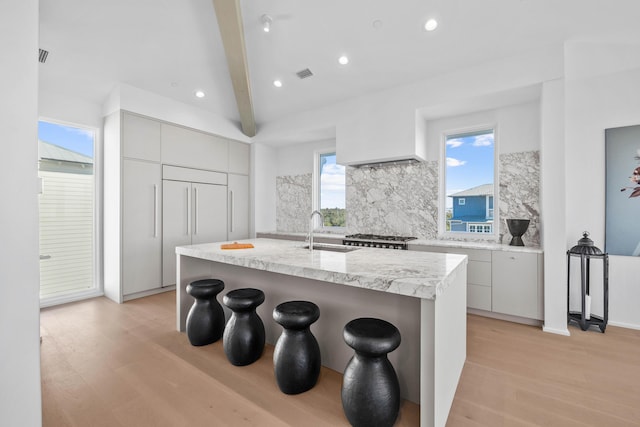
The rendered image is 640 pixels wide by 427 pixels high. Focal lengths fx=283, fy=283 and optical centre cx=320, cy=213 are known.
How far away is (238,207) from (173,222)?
1.20m

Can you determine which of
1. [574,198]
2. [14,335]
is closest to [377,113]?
[574,198]

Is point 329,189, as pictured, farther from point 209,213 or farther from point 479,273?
point 479,273

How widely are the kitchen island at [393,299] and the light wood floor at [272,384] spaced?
0.22m

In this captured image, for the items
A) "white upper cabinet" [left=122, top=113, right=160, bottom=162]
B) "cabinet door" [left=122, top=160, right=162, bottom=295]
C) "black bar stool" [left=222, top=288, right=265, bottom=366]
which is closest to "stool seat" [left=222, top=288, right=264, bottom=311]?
"black bar stool" [left=222, top=288, right=265, bottom=366]

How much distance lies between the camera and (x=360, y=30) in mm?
2949

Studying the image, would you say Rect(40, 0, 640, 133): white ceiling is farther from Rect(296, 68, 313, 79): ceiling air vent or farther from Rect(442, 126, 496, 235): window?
Rect(442, 126, 496, 235): window

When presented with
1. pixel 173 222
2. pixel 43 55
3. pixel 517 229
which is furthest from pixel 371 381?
pixel 43 55

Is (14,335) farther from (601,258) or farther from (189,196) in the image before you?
Result: (601,258)

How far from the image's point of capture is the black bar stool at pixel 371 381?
4.84 ft

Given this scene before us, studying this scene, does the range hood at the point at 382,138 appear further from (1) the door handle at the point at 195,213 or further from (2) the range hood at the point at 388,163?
(1) the door handle at the point at 195,213

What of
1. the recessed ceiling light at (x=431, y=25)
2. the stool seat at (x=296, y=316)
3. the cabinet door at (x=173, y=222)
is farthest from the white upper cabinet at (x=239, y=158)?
the stool seat at (x=296, y=316)

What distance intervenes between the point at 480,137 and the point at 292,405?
3725mm

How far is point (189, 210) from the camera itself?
14.2 ft

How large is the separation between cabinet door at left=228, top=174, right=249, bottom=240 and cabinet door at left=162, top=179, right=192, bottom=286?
780mm
